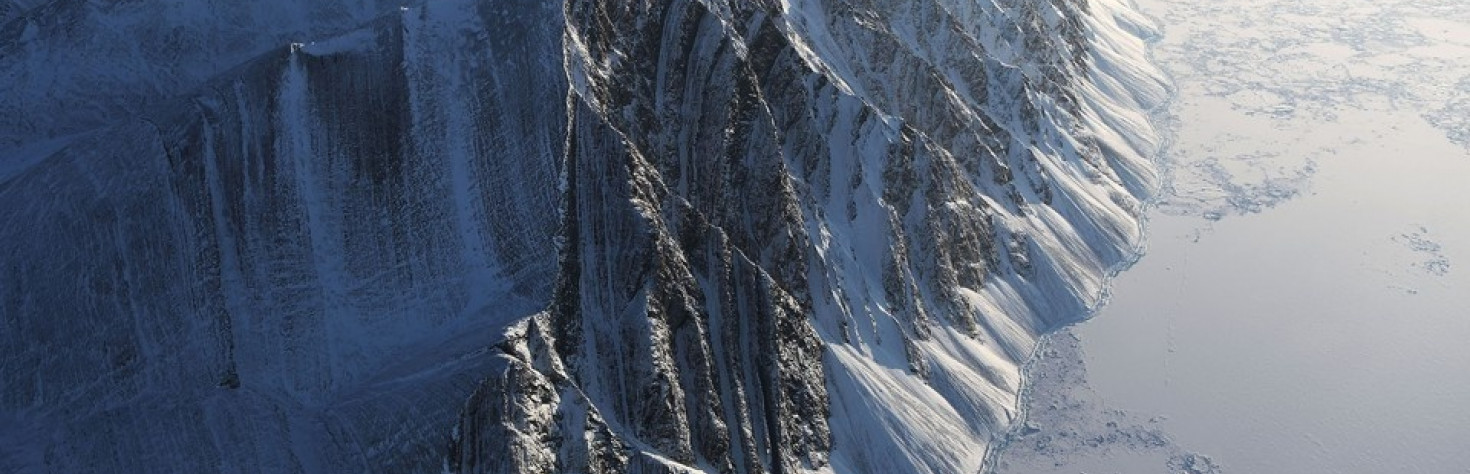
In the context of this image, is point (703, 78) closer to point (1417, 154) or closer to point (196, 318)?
point (196, 318)

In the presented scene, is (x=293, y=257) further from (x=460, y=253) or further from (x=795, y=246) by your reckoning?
(x=795, y=246)

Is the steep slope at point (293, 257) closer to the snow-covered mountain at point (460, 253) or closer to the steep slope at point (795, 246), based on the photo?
the snow-covered mountain at point (460, 253)

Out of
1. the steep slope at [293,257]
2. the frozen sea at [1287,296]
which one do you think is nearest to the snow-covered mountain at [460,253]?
the steep slope at [293,257]

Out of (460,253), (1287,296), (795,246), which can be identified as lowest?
(1287,296)

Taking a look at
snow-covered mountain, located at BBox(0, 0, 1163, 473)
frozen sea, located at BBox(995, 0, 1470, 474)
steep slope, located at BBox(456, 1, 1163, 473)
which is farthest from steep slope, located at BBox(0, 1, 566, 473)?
frozen sea, located at BBox(995, 0, 1470, 474)

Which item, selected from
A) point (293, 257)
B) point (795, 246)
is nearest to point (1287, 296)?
point (795, 246)
